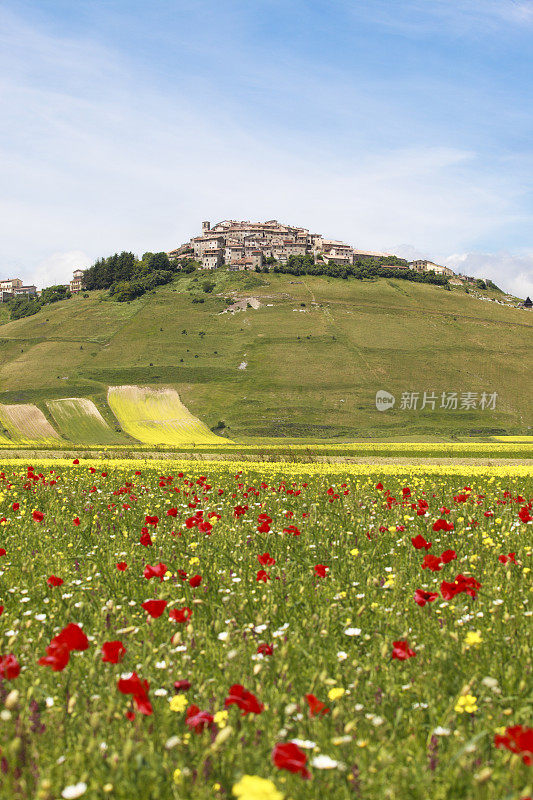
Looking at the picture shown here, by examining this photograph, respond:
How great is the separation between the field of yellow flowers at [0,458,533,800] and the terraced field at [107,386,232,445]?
91.1 metres

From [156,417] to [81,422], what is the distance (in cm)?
1535

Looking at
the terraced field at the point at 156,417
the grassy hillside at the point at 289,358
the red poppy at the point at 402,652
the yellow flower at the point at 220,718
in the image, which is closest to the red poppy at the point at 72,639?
the yellow flower at the point at 220,718

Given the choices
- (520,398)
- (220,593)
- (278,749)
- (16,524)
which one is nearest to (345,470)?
(16,524)

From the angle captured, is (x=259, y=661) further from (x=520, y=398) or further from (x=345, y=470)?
(x=520, y=398)

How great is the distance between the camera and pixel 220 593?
7492 mm

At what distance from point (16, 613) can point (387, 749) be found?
496 centimetres

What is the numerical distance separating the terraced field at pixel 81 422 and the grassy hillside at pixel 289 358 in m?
2.39

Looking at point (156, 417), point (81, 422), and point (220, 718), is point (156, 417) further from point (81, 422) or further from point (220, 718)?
point (220, 718)

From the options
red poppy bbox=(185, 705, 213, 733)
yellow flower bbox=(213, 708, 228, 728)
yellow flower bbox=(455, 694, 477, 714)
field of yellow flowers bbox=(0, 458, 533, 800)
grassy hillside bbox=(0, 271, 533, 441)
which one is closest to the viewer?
red poppy bbox=(185, 705, 213, 733)

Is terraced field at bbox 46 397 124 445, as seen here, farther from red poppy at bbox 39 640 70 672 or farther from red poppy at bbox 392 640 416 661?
red poppy at bbox 39 640 70 672

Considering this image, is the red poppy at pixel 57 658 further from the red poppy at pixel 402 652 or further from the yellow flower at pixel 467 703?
the yellow flower at pixel 467 703

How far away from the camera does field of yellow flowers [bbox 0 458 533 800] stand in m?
3.55

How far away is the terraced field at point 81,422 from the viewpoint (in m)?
108

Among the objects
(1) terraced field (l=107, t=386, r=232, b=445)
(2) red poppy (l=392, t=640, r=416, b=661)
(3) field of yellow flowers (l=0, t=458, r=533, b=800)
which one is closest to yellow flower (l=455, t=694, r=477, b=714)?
(3) field of yellow flowers (l=0, t=458, r=533, b=800)
